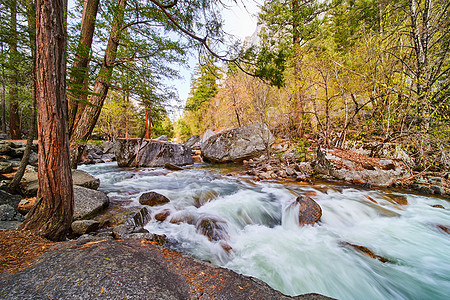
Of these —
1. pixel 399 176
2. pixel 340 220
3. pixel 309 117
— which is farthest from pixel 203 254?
pixel 309 117

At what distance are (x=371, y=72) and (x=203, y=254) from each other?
27.7 feet

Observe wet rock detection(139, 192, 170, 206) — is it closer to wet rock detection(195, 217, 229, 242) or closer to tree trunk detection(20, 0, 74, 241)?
wet rock detection(195, 217, 229, 242)

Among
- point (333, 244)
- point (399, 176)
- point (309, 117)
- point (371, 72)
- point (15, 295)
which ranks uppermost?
point (371, 72)

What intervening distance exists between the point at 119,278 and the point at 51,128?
5.45ft

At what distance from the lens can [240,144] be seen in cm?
1003

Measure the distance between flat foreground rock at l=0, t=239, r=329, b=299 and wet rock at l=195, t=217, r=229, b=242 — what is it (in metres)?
1.31

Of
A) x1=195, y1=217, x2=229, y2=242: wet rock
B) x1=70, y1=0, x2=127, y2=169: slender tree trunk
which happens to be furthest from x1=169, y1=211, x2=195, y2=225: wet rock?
x1=70, y1=0, x2=127, y2=169: slender tree trunk

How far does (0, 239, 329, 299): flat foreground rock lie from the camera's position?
3.50 ft

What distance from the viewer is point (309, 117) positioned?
8477 millimetres

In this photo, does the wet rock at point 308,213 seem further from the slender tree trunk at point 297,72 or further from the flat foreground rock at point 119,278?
the slender tree trunk at point 297,72

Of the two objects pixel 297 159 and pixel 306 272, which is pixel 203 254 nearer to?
pixel 306 272

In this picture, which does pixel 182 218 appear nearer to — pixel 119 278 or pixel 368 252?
pixel 119 278

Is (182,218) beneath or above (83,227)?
beneath

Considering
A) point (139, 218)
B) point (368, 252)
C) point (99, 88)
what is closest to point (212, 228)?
point (139, 218)
